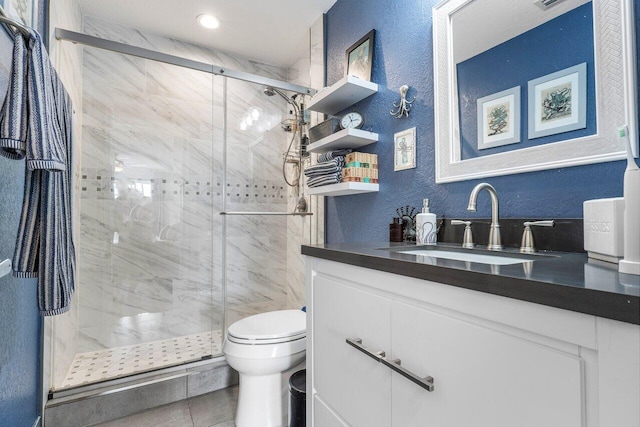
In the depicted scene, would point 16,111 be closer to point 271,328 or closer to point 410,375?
point 410,375

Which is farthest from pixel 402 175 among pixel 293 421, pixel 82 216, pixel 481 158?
pixel 82 216

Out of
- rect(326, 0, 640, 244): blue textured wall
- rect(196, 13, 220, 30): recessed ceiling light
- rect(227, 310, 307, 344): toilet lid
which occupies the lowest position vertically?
rect(227, 310, 307, 344): toilet lid

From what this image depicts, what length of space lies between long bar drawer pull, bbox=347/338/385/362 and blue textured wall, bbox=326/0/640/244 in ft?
2.24

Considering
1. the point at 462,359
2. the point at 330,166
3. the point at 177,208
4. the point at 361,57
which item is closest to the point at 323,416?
the point at 462,359

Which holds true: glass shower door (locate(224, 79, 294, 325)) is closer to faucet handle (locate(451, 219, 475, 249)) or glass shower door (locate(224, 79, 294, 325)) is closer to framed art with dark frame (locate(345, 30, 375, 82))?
framed art with dark frame (locate(345, 30, 375, 82))

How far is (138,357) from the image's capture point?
6.97 feet

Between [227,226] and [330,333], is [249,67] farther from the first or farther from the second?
[330,333]

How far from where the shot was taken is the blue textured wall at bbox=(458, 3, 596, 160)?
0.93 metres

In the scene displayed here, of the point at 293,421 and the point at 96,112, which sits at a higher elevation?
the point at 96,112

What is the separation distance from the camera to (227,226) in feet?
8.45

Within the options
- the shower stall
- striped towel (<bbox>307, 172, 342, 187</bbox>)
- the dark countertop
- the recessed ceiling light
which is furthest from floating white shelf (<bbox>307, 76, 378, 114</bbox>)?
the dark countertop

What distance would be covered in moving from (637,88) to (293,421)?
1.64 metres

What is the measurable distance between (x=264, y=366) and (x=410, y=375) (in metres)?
0.97

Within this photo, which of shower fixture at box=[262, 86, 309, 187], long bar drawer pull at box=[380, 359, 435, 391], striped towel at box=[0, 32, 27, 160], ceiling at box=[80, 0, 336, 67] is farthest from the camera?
shower fixture at box=[262, 86, 309, 187]
